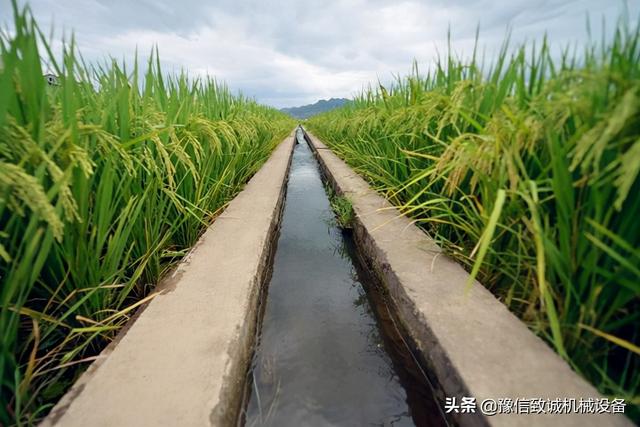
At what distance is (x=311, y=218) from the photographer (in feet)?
9.28

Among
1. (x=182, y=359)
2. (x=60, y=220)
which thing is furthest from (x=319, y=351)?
(x=60, y=220)

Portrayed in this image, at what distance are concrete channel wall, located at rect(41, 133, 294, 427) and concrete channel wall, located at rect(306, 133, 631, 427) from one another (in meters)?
0.61

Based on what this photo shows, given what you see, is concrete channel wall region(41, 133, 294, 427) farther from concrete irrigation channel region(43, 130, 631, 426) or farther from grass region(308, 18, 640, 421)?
grass region(308, 18, 640, 421)

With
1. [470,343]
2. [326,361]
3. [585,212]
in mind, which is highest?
[585,212]

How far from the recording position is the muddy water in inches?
36.4

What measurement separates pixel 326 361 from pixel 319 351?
2.2 inches

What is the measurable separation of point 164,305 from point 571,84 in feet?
4.67

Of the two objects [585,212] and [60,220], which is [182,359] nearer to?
[60,220]

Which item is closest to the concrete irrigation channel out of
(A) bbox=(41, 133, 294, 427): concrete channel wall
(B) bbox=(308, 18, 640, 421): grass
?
(A) bbox=(41, 133, 294, 427): concrete channel wall

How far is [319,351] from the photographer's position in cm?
117

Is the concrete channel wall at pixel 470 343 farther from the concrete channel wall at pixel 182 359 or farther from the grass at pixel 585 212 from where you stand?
the concrete channel wall at pixel 182 359

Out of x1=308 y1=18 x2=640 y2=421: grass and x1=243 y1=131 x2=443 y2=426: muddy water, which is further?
x1=243 y1=131 x2=443 y2=426: muddy water

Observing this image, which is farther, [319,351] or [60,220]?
[319,351]

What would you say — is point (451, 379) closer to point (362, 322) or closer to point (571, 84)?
point (362, 322)
